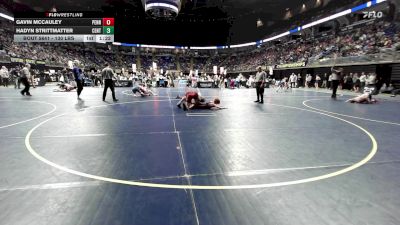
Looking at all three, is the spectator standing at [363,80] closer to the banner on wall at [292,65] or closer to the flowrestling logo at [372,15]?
the banner on wall at [292,65]

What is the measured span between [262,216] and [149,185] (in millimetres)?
1318

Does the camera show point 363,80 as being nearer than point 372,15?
Yes

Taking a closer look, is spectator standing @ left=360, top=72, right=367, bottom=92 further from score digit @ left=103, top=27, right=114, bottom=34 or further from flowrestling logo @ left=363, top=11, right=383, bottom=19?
score digit @ left=103, top=27, right=114, bottom=34

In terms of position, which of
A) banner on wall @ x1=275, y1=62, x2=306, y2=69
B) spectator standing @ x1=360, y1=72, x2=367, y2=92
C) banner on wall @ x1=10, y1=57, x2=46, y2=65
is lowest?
spectator standing @ x1=360, y1=72, x2=367, y2=92

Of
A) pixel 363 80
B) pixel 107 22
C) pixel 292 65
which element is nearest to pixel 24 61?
pixel 107 22

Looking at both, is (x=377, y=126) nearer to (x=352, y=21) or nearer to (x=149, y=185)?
(x=149, y=185)

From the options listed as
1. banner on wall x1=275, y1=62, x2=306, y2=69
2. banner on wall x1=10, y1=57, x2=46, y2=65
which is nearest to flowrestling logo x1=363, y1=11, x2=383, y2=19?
banner on wall x1=275, y1=62, x2=306, y2=69
